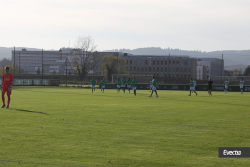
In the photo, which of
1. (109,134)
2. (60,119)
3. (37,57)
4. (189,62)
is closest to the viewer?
(109,134)

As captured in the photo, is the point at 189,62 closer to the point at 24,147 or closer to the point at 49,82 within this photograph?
the point at 49,82

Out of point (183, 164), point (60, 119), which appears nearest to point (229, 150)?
point (183, 164)

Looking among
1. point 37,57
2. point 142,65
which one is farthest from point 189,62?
point 37,57

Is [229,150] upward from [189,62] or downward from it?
downward

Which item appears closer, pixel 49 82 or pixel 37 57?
pixel 49 82

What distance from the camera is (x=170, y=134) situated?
33.1ft

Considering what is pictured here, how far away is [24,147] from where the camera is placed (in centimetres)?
813

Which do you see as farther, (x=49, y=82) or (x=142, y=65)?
(x=142, y=65)

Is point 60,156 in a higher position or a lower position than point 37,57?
lower

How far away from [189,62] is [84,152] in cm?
13508

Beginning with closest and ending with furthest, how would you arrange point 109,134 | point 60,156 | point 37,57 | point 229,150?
point 60,156 → point 229,150 → point 109,134 → point 37,57

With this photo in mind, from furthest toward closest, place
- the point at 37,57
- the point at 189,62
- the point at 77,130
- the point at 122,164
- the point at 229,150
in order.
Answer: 1. the point at 37,57
2. the point at 189,62
3. the point at 77,130
4. the point at 229,150
5. the point at 122,164

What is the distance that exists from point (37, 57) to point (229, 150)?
17371 centimetres

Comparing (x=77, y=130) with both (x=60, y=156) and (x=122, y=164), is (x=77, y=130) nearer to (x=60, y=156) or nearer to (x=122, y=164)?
(x=60, y=156)
